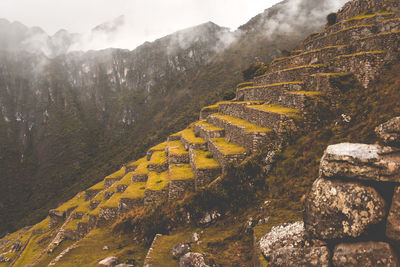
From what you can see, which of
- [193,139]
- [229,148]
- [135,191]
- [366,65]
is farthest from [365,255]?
[135,191]

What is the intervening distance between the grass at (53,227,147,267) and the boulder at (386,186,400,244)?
9.19 meters

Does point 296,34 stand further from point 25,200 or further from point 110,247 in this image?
point 25,200

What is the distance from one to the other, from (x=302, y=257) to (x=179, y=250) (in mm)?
5340

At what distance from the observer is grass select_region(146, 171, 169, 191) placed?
45.8 ft

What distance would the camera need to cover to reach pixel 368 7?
595 inches

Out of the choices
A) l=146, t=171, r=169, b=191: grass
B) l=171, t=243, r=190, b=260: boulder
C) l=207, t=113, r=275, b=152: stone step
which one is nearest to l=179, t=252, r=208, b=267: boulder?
l=171, t=243, r=190, b=260: boulder

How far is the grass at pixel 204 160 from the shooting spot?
37.9 ft

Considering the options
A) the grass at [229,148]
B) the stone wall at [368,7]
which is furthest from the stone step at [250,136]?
the stone wall at [368,7]

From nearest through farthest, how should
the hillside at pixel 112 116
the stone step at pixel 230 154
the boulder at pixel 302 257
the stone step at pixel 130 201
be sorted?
the boulder at pixel 302 257
the stone step at pixel 230 154
the stone step at pixel 130 201
the hillside at pixel 112 116

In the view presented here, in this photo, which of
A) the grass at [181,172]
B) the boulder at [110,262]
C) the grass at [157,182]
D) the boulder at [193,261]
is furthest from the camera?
the grass at [157,182]

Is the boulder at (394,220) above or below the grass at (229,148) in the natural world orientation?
above

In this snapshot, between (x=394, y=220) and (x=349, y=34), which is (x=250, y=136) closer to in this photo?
(x=394, y=220)

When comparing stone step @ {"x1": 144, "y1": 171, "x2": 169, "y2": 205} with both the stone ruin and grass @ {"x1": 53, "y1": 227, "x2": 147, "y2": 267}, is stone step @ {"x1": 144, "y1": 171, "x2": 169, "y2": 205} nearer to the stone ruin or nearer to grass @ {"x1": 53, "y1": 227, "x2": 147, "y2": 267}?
grass @ {"x1": 53, "y1": 227, "x2": 147, "y2": 267}

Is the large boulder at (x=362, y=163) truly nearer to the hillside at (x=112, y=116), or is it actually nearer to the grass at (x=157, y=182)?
the grass at (x=157, y=182)
